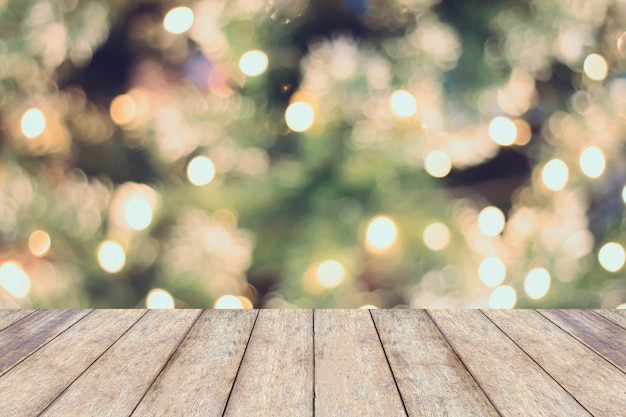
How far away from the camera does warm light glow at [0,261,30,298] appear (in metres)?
1.65

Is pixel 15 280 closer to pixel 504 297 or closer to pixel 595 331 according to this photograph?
pixel 504 297

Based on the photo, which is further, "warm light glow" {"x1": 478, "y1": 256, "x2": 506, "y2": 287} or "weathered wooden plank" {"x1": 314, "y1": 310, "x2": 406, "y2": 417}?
"warm light glow" {"x1": 478, "y1": 256, "x2": 506, "y2": 287}

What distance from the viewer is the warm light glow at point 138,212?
1625 mm

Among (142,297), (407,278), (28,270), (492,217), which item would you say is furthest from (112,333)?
(492,217)

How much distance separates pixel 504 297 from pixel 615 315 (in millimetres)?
258

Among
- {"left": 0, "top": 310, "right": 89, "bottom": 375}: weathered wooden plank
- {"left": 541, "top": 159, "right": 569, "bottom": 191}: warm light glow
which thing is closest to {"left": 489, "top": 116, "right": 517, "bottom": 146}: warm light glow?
{"left": 541, "top": 159, "right": 569, "bottom": 191}: warm light glow

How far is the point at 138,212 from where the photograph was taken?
1633 millimetres

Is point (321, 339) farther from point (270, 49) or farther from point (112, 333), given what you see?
point (270, 49)

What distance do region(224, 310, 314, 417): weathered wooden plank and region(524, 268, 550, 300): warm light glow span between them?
0.54 metres

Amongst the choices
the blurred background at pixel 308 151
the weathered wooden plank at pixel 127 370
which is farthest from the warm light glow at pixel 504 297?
the weathered wooden plank at pixel 127 370

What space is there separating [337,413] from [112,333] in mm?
629

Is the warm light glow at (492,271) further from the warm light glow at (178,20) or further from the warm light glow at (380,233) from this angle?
the warm light glow at (178,20)

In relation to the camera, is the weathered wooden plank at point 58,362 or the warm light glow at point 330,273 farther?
the warm light glow at point 330,273

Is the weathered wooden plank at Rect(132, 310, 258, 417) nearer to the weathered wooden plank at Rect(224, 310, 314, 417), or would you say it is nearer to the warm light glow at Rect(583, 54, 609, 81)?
the weathered wooden plank at Rect(224, 310, 314, 417)
